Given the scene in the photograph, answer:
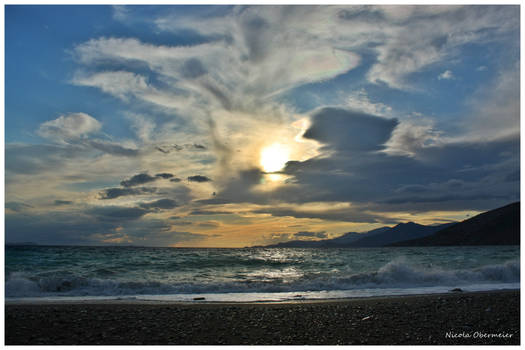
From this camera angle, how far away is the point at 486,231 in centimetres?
15875

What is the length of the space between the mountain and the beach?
161 metres

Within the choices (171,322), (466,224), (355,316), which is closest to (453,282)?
(355,316)

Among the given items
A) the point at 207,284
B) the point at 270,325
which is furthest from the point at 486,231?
the point at 270,325

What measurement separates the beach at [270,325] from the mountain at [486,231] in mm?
160569

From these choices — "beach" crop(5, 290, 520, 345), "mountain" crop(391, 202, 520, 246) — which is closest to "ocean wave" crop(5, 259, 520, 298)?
"beach" crop(5, 290, 520, 345)

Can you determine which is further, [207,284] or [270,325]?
[207,284]

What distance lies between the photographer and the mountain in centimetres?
14988

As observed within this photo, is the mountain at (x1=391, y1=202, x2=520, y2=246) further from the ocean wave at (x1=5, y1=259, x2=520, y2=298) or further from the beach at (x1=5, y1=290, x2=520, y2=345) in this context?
the beach at (x1=5, y1=290, x2=520, y2=345)

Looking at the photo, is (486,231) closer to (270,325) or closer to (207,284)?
(207,284)

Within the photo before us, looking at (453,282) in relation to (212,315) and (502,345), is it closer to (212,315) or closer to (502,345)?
(502,345)

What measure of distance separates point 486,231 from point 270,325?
181322 mm

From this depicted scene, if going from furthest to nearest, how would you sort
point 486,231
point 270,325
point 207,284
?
point 486,231 → point 207,284 → point 270,325

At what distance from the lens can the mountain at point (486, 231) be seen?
14988cm

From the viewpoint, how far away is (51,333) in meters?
8.47
